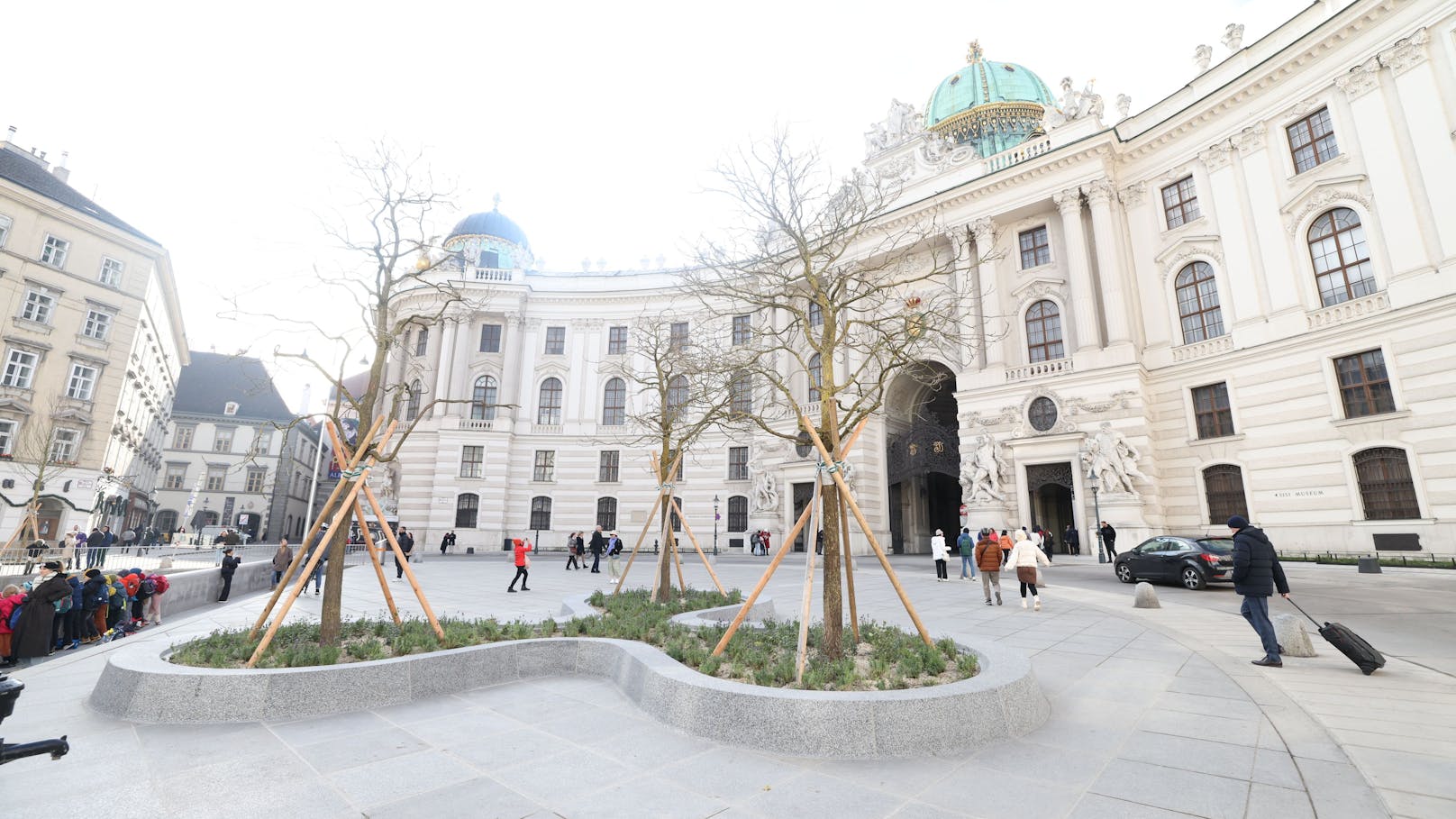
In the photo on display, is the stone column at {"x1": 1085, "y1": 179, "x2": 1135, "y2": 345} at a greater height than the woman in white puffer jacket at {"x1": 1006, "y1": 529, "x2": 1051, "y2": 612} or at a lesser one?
greater

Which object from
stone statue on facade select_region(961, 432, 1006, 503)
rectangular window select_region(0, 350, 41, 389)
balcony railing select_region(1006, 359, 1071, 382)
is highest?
rectangular window select_region(0, 350, 41, 389)

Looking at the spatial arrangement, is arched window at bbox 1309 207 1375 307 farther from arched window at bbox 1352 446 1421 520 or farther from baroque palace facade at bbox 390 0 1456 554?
arched window at bbox 1352 446 1421 520

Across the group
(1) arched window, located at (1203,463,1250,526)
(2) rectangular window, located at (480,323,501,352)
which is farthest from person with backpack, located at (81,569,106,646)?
(2) rectangular window, located at (480,323,501,352)

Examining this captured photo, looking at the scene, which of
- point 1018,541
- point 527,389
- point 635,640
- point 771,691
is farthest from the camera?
point 527,389

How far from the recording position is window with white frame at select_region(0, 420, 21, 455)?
29266 mm

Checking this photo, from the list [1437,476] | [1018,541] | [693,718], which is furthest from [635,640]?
[1437,476]

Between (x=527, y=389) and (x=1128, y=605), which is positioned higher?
(x=527, y=389)

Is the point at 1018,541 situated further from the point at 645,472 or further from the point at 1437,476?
the point at 645,472

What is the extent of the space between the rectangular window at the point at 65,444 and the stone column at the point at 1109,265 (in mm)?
50120

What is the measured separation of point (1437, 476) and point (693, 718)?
84.6 feet

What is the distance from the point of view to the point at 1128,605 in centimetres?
1301

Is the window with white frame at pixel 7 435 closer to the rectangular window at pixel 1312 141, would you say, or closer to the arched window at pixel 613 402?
the arched window at pixel 613 402

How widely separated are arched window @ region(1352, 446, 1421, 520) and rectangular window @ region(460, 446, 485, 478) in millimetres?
41227

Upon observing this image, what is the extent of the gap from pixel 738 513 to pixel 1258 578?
3086 centimetres
